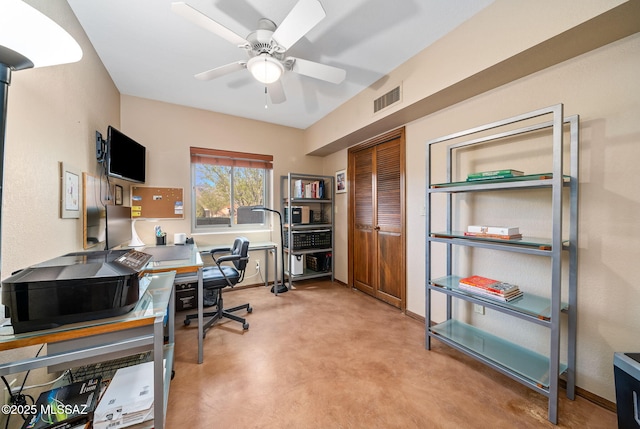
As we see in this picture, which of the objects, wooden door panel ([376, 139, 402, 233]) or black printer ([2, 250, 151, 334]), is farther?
wooden door panel ([376, 139, 402, 233])

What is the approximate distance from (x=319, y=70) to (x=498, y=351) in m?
2.58

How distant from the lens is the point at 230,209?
382cm

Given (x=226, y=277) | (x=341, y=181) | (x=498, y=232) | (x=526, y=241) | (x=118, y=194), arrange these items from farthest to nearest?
(x=341, y=181) < (x=118, y=194) < (x=226, y=277) < (x=498, y=232) < (x=526, y=241)

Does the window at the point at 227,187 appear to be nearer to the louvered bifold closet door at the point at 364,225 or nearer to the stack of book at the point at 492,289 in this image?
the louvered bifold closet door at the point at 364,225

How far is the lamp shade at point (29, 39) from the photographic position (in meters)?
0.67

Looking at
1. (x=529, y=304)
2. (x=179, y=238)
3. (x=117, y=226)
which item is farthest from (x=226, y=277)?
(x=529, y=304)

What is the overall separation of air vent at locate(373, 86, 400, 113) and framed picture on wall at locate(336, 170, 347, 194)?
133 centimetres

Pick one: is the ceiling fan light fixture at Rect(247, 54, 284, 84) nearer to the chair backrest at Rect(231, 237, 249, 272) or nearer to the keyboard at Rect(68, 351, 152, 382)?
Result: the chair backrest at Rect(231, 237, 249, 272)

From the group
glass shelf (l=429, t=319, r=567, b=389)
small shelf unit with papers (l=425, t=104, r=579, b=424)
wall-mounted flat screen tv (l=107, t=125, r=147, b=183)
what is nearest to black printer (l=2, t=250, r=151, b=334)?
wall-mounted flat screen tv (l=107, t=125, r=147, b=183)

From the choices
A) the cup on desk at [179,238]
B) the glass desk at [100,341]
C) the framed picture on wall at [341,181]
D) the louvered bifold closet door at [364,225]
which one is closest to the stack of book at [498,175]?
the louvered bifold closet door at [364,225]

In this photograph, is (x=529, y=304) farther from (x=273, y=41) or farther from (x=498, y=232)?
(x=273, y=41)

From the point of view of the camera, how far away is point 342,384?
1688mm

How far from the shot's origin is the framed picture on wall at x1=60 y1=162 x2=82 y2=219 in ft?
5.05

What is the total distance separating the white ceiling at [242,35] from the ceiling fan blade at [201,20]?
0.26 m
